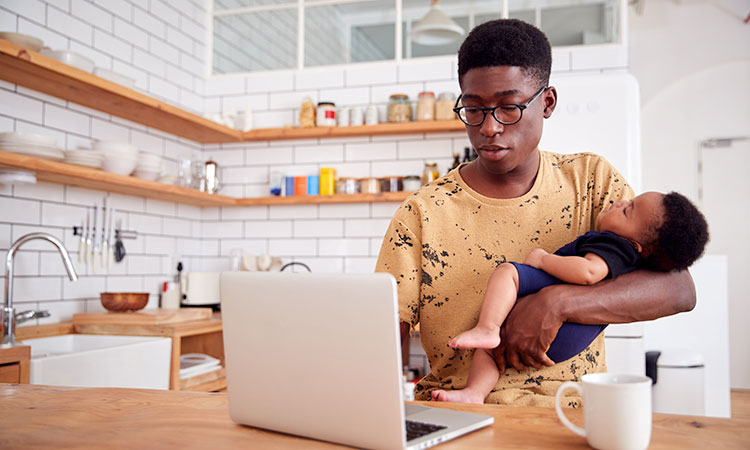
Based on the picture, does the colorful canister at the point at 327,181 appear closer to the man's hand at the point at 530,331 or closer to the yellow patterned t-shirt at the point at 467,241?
the yellow patterned t-shirt at the point at 467,241


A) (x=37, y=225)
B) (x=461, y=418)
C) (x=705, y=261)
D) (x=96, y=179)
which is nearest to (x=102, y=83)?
(x=96, y=179)

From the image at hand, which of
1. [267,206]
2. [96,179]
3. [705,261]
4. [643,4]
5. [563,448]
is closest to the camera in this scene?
[563,448]

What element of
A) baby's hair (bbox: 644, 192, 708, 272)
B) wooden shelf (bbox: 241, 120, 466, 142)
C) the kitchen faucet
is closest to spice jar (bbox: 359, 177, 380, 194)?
wooden shelf (bbox: 241, 120, 466, 142)

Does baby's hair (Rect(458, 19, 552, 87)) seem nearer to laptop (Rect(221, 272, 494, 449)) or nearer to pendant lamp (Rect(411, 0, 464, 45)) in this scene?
laptop (Rect(221, 272, 494, 449))

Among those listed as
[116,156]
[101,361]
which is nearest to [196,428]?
[101,361]

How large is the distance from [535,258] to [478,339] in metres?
0.26

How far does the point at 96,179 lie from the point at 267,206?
1.48 meters

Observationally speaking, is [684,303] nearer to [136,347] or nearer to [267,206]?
[136,347]

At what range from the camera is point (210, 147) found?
4.33 metres

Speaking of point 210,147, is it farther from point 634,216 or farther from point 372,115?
point 634,216

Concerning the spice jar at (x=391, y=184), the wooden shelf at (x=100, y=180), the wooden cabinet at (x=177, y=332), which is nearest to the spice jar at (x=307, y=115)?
the spice jar at (x=391, y=184)

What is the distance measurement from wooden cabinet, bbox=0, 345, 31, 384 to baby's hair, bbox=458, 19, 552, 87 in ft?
5.87

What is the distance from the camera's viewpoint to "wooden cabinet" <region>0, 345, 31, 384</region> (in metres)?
2.15

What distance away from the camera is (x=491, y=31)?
4.63 ft
